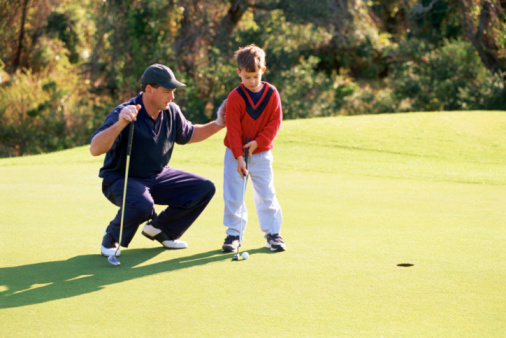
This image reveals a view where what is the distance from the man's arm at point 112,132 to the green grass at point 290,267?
840 mm

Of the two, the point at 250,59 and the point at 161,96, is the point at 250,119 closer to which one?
the point at 250,59

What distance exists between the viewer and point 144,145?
17.4 ft

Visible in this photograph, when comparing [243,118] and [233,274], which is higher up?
[243,118]

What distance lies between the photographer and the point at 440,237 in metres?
5.63

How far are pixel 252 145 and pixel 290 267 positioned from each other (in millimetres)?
1116

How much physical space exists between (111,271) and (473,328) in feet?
8.02

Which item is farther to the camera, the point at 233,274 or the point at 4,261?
the point at 4,261

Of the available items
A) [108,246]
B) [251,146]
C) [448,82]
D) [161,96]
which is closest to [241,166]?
[251,146]

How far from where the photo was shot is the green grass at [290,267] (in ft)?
11.5

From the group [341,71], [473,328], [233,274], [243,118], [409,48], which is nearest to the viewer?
[473,328]

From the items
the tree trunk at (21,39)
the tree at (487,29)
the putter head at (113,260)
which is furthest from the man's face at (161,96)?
the tree trunk at (21,39)

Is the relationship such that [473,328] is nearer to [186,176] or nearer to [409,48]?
[186,176]

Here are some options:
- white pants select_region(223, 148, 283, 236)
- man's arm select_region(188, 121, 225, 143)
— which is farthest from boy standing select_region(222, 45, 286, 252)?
man's arm select_region(188, 121, 225, 143)

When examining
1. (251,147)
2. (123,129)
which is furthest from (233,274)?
(123,129)
